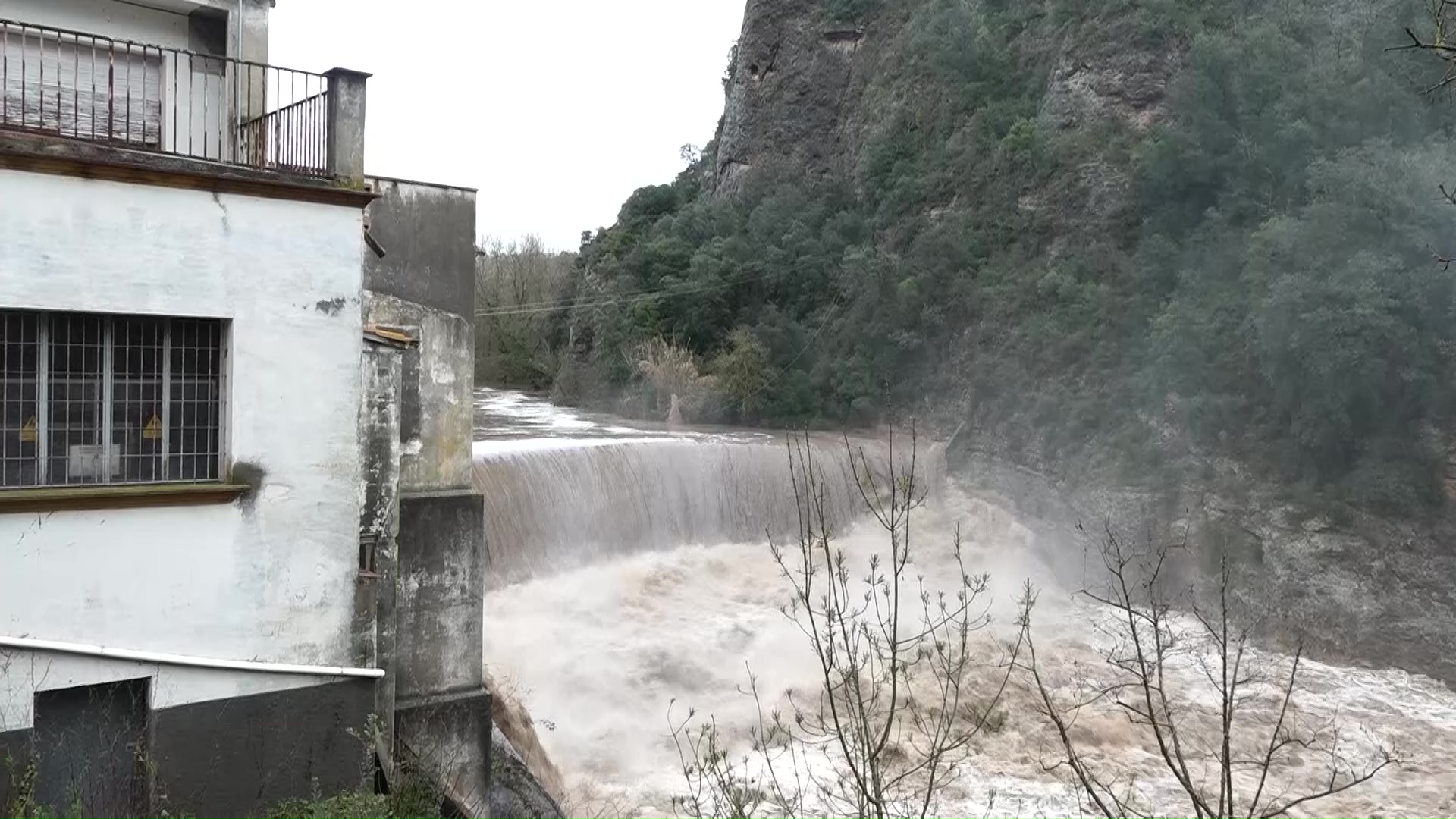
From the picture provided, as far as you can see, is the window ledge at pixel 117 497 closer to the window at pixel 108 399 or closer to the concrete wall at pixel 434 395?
the window at pixel 108 399

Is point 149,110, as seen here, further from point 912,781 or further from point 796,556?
point 796,556

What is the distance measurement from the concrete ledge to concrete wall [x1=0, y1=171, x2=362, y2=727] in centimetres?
7

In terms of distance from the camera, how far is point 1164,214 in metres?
23.6

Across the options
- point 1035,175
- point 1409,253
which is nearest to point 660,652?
point 1409,253

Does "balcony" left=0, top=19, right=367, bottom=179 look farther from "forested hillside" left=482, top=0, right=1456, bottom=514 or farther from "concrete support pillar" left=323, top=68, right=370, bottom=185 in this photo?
"forested hillside" left=482, top=0, right=1456, bottom=514

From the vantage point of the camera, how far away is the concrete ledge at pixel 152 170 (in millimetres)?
6438

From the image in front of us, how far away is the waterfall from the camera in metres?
15.8

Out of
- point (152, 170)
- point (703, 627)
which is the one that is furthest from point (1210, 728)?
point (152, 170)

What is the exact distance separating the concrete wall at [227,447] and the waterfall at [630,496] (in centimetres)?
722

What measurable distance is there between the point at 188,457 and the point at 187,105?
3.65m

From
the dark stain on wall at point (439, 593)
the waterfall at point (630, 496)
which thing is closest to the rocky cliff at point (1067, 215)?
the waterfall at point (630, 496)

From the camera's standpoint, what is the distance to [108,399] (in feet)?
23.1

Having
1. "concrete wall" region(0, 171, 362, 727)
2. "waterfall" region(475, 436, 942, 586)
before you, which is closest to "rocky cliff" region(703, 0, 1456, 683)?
"waterfall" region(475, 436, 942, 586)

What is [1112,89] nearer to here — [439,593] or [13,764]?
[439,593]
